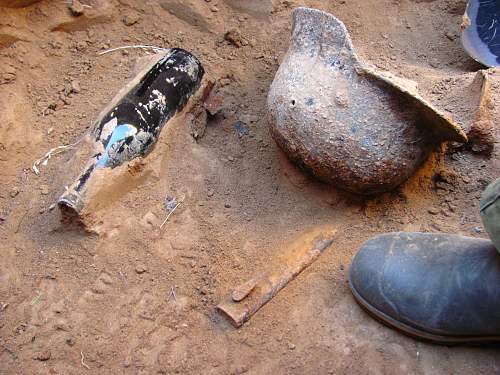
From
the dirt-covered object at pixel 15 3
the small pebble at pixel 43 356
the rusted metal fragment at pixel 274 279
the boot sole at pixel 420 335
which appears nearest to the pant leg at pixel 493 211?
the boot sole at pixel 420 335

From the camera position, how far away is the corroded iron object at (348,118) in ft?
6.29

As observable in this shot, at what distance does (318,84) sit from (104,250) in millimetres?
951

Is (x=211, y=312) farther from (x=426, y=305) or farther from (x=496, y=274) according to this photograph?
(x=496, y=274)

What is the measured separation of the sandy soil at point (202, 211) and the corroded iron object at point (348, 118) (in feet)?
0.66

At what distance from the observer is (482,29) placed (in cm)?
268

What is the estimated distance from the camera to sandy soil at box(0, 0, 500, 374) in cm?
175

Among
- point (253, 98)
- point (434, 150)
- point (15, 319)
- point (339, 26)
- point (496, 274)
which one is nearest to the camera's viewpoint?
point (496, 274)

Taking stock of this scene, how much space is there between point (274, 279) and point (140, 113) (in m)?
0.84

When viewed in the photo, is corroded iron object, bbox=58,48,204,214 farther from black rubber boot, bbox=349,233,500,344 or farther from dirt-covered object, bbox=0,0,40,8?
black rubber boot, bbox=349,233,500,344

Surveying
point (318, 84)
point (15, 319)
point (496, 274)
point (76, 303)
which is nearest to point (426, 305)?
point (496, 274)

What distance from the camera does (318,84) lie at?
1993 mm

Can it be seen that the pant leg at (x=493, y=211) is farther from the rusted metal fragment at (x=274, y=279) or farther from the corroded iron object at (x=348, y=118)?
the rusted metal fragment at (x=274, y=279)

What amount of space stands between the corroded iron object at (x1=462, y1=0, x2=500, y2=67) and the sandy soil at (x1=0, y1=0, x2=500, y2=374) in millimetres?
100

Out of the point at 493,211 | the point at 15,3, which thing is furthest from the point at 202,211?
the point at 15,3
